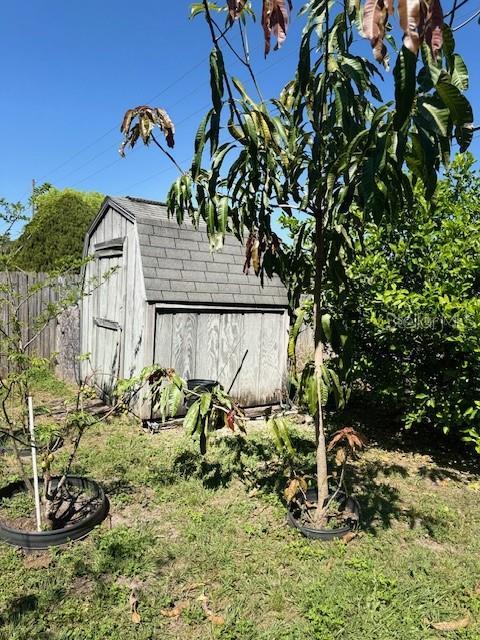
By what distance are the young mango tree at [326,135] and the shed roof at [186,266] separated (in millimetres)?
2482

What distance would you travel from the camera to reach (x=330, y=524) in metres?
3.40

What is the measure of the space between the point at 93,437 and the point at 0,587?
108 inches

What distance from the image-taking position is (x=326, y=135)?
276 cm

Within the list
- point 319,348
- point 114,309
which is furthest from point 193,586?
point 114,309

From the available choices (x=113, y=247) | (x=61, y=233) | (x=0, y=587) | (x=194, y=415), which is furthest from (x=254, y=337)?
(x=61, y=233)

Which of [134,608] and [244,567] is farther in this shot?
[244,567]

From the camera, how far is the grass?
8.11ft

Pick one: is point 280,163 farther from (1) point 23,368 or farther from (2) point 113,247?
(2) point 113,247

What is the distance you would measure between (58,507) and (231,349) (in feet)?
11.5

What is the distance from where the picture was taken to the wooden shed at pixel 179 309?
5898mm

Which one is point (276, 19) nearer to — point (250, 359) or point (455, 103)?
point (455, 103)

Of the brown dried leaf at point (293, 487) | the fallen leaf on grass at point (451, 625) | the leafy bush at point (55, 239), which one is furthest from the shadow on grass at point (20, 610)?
the leafy bush at point (55, 239)

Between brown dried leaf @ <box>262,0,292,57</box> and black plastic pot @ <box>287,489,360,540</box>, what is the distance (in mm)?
3063

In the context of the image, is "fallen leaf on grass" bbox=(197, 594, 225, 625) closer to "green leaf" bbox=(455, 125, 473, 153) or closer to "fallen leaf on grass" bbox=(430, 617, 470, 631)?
"fallen leaf on grass" bbox=(430, 617, 470, 631)
